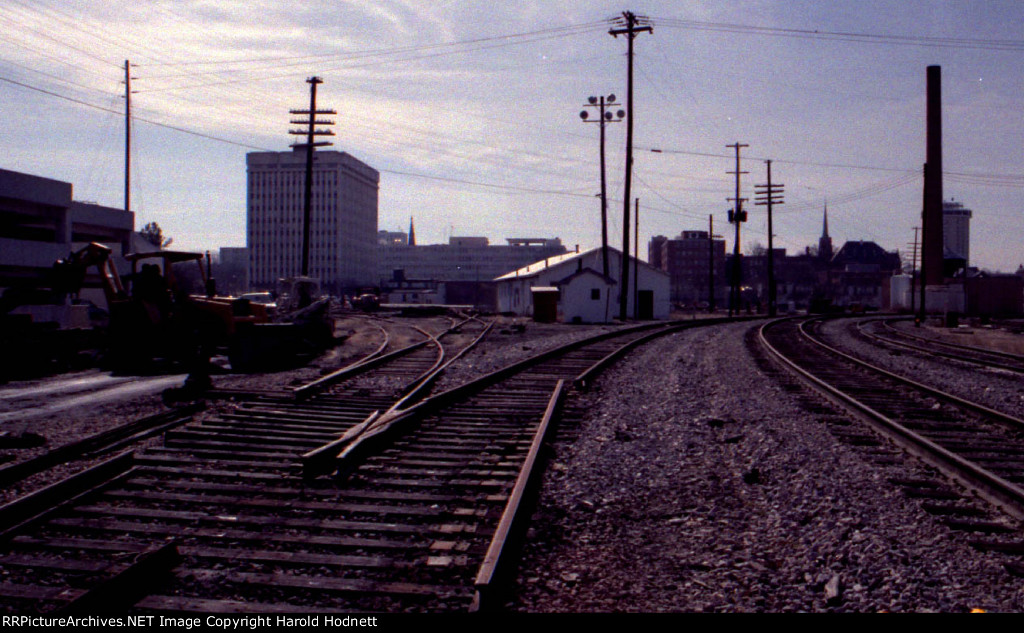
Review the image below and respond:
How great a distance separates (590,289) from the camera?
4341cm

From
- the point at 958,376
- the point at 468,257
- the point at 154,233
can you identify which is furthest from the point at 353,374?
the point at 468,257

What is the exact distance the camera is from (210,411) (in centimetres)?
960

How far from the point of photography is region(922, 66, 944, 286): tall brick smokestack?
56.4 m

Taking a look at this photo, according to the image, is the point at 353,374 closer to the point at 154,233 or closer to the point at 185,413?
the point at 185,413

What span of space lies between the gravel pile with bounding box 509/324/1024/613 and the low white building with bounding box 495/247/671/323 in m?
34.0

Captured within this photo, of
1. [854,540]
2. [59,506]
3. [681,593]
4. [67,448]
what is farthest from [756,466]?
[67,448]

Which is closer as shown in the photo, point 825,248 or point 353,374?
point 353,374

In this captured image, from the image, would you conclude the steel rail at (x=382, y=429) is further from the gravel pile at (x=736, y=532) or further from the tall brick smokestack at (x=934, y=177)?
the tall brick smokestack at (x=934, y=177)

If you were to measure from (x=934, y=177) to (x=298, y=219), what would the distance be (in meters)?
118

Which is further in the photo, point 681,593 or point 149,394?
point 149,394

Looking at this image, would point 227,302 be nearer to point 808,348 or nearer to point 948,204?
point 808,348

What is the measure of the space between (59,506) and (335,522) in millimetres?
1979

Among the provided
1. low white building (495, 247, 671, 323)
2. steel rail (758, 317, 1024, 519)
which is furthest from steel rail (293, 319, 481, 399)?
low white building (495, 247, 671, 323)

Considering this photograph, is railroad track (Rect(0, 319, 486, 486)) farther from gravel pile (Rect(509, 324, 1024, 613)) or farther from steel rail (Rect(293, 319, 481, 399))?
gravel pile (Rect(509, 324, 1024, 613))
